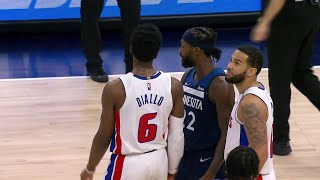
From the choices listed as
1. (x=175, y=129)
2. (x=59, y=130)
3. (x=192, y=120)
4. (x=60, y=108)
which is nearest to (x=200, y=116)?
(x=192, y=120)

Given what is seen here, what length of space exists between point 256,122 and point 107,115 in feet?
2.24

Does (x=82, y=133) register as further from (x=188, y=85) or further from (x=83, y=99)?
(x=188, y=85)

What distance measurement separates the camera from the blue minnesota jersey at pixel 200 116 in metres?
3.51

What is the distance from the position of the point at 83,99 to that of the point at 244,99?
3.31 m

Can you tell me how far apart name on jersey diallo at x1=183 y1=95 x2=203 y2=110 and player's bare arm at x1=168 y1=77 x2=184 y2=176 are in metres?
0.20

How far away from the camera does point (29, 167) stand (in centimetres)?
491

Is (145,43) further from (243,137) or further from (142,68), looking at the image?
(243,137)

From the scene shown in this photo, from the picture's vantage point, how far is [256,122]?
3115mm

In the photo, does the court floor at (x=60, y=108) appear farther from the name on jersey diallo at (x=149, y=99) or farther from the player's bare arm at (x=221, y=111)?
the name on jersey diallo at (x=149, y=99)

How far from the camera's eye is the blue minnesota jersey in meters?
3.51

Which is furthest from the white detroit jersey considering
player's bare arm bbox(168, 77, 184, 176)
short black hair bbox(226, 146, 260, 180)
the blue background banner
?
the blue background banner

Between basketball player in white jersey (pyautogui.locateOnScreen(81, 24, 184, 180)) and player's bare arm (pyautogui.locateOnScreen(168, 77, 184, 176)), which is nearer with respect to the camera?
basketball player in white jersey (pyautogui.locateOnScreen(81, 24, 184, 180))

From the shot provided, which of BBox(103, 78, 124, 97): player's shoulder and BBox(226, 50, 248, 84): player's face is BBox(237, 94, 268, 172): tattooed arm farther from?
BBox(103, 78, 124, 97): player's shoulder

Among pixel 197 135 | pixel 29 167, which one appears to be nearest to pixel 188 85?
pixel 197 135
